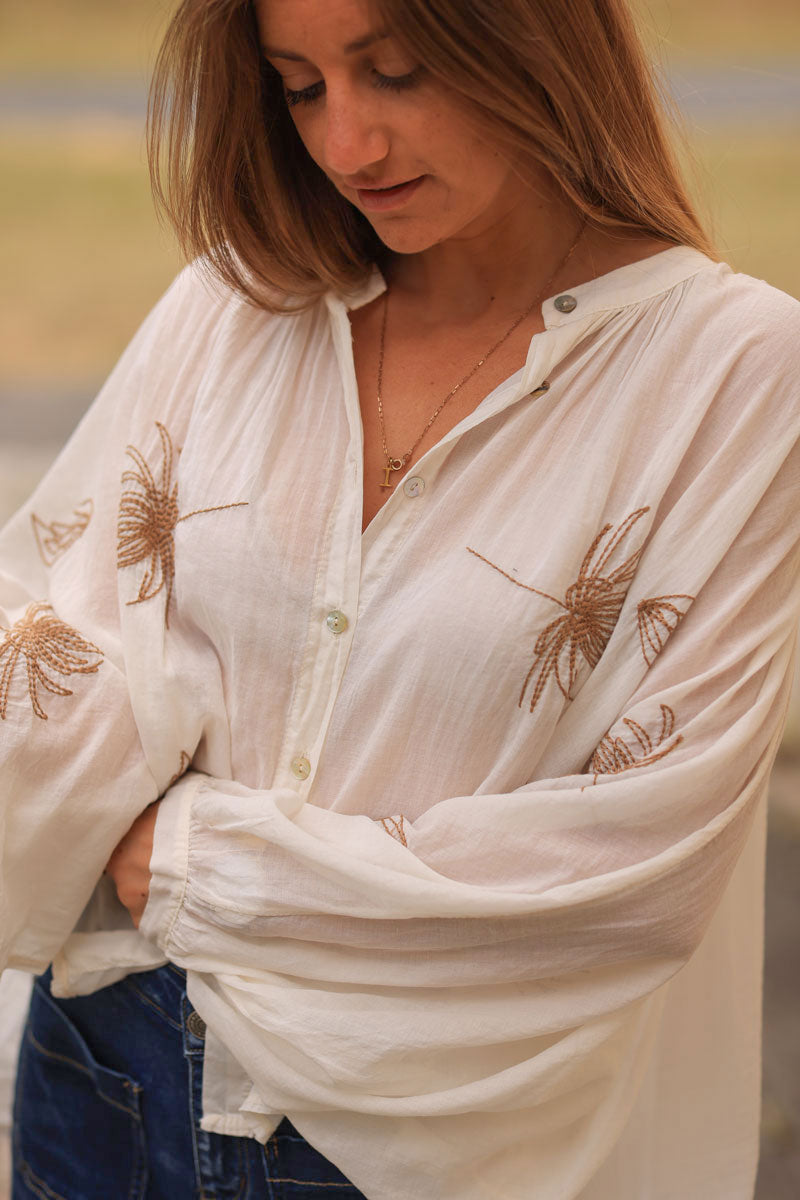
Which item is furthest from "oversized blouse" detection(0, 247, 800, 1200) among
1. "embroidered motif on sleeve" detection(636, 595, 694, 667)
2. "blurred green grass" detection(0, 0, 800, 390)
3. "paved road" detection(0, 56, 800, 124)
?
"blurred green grass" detection(0, 0, 800, 390)

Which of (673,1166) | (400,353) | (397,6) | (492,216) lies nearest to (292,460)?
(400,353)

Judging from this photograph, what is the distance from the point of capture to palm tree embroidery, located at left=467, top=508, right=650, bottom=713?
990 mm

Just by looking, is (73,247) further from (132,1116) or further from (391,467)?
(132,1116)

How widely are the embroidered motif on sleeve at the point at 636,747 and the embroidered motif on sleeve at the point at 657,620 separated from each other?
0.16 feet

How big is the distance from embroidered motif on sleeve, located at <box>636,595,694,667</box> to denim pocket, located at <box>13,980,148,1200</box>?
2.10 feet

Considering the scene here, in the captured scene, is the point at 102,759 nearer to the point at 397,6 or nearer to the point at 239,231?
the point at 239,231

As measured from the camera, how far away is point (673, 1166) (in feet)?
4.10

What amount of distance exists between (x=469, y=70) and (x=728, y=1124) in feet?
3.43

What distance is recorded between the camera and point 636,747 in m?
0.97

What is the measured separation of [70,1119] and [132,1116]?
0.32 feet

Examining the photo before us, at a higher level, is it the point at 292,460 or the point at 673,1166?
the point at 292,460

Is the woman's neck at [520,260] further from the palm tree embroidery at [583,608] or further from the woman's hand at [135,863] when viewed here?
the woman's hand at [135,863]

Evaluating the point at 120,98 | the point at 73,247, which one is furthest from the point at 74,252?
the point at 120,98

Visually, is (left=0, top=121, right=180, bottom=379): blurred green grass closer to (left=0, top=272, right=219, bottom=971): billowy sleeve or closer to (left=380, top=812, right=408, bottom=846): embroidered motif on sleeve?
(left=0, top=272, right=219, bottom=971): billowy sleeve
